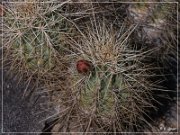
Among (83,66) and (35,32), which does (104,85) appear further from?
(35,32)

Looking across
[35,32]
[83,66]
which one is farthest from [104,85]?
[35,32]

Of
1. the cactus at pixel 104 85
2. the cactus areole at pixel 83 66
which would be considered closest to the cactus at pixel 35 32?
the cactus at pixel 104 85

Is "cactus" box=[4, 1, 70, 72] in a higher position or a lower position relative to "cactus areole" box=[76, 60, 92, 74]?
higher

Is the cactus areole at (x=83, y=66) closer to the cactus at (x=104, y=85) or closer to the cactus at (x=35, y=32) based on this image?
the cactus at (x=104, y=85)

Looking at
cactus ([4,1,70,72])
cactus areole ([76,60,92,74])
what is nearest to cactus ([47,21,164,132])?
cactus areole ([76,60,92,74])

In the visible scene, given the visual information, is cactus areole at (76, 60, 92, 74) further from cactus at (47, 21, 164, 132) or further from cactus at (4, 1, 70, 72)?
cactus at (4, 1, 70, 72)

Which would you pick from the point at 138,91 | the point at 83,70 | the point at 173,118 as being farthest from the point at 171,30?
the point at 83,70

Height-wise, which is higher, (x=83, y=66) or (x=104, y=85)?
(x=83, y=66)

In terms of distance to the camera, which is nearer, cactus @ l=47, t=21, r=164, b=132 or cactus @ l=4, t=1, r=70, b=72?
cactus @ l=47, t=21, r=164, b=132

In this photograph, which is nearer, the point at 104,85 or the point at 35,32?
the point at 104,85
